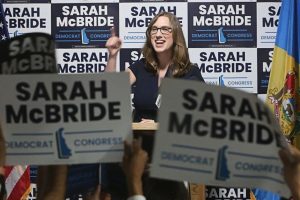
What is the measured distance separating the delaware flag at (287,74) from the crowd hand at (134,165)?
2.69 m

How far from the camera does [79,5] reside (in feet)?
14.8

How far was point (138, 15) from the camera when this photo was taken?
14.7ft

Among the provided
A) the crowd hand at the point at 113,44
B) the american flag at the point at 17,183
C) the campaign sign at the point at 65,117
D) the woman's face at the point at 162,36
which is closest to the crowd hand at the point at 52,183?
the campaign sign at the point at 65,117

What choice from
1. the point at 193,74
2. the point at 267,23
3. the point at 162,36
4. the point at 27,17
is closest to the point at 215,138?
the point at 193,74

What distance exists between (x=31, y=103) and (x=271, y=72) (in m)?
2.85

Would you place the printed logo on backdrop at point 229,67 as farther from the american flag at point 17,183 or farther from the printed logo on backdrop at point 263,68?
the american flag at point 17,183

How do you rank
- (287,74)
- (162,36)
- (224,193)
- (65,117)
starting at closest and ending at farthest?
(65,117) → (162,36) → (287,74) → (224,193)

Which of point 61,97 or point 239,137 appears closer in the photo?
point 239,137

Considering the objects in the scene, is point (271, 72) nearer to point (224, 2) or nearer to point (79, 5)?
point (224, 2)

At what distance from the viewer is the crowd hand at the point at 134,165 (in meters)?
1.49

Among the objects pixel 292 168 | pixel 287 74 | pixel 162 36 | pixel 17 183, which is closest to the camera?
pixel 292 168

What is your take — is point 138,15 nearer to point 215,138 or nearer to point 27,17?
point 27,17

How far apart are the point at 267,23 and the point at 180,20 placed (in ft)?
2.32

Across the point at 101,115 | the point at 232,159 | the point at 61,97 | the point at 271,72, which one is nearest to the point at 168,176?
the point at 232,159
